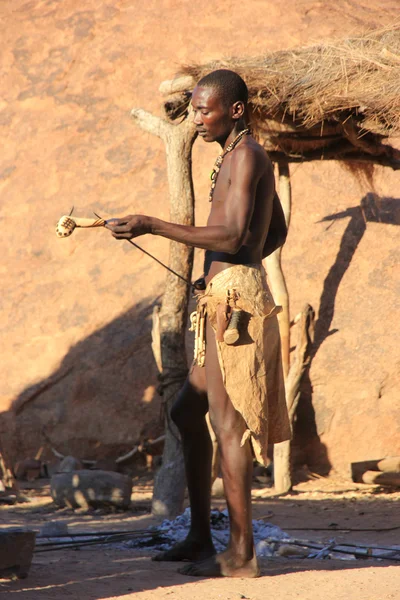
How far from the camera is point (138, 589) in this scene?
3254mm

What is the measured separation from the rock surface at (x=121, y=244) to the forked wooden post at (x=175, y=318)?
2052 millimetres

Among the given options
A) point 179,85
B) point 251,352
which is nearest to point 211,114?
point 251,352

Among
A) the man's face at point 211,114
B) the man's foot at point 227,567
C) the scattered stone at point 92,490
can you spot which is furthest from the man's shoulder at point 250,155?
the scattered stone at point 92,490

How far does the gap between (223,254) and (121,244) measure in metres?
6.74

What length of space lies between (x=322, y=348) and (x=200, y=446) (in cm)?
481

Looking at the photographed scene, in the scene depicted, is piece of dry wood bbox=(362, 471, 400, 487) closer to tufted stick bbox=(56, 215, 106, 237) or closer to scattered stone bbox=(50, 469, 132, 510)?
scattered stone bbox=(50, 469, 132, 510)

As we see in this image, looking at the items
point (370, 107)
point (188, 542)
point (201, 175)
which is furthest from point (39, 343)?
point (188, 542)

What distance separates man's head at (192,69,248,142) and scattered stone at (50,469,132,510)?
3.96m

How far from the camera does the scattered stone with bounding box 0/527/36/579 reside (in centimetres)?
343

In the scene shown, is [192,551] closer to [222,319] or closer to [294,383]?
[222,319]

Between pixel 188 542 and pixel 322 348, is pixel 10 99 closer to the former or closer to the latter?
pixel 322 348

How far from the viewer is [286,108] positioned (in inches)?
271

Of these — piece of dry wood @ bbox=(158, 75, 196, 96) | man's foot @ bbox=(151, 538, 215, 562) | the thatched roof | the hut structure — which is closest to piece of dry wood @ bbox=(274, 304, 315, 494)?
the hut structure

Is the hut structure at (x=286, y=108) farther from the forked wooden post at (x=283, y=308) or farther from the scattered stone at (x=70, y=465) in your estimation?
the scattered stone at (x=70, y=465)
